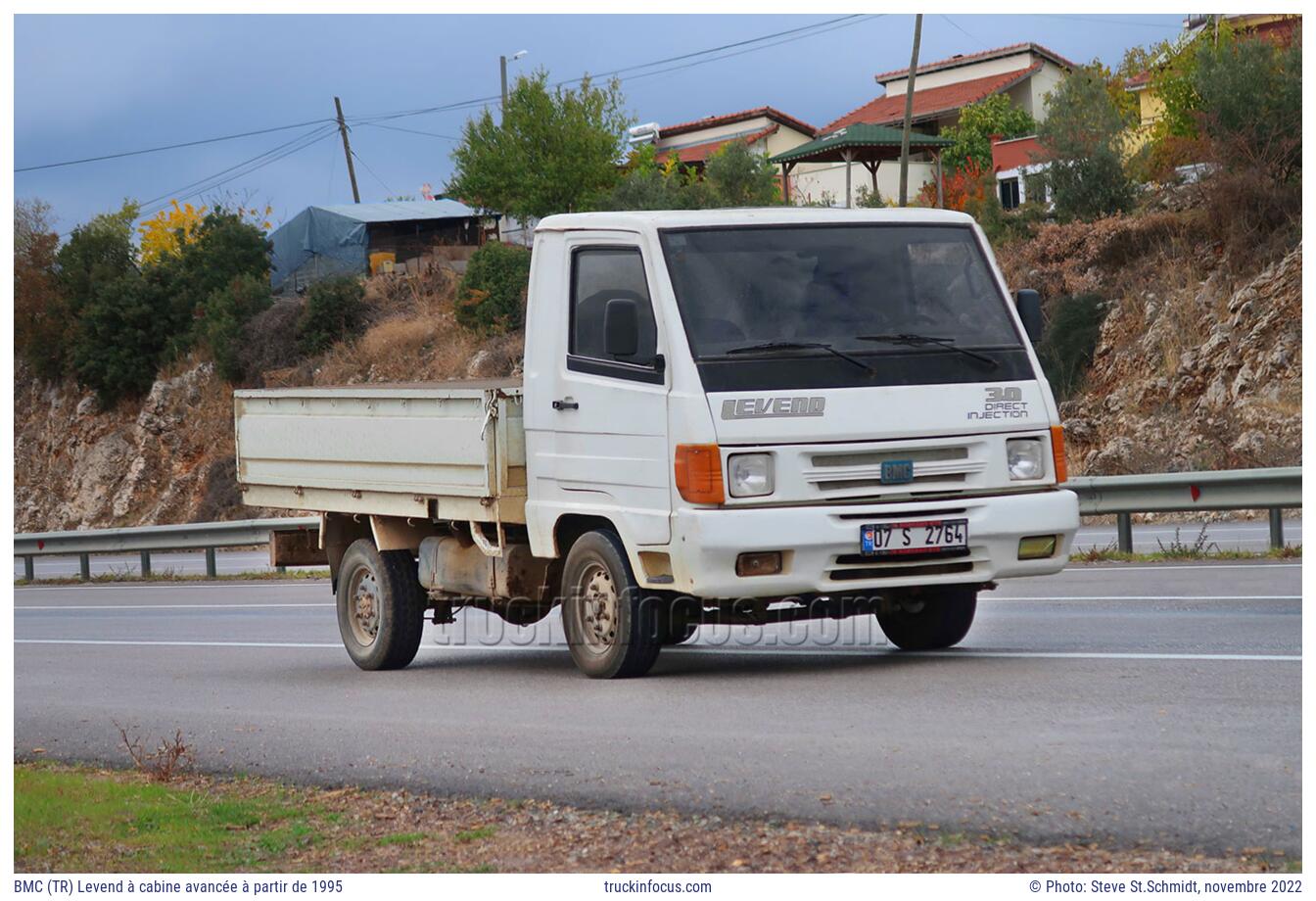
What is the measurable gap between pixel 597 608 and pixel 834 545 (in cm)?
156

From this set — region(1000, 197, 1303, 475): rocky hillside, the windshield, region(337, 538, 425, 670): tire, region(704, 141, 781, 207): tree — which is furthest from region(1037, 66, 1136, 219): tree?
the windshield

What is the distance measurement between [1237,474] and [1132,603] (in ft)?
13.3

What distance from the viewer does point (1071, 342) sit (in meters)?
31.2

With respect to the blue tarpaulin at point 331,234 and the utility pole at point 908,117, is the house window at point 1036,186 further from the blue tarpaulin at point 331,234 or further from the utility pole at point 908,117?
the blue tarpaulin at point 331,234

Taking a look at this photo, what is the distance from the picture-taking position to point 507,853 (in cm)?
600

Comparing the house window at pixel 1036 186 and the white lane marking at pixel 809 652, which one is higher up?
the house window at pixel 1036 186

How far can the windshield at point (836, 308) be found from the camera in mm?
9297

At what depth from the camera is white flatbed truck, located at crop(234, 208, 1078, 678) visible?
912cm

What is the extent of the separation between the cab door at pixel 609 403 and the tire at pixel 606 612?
0.63 feet

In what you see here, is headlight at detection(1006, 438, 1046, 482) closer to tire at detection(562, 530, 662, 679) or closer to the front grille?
the front grille

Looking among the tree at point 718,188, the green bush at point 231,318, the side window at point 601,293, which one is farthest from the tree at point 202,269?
the side window at point 601,293

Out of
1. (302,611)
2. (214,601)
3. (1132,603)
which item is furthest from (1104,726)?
(214,601)

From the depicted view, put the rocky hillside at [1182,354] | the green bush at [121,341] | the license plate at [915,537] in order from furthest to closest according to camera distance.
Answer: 1. the green bush at [121,341]
2. the rocky hillside at [1182,354]
3. the license plate at [915,537]

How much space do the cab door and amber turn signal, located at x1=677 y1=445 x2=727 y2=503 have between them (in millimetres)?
193
